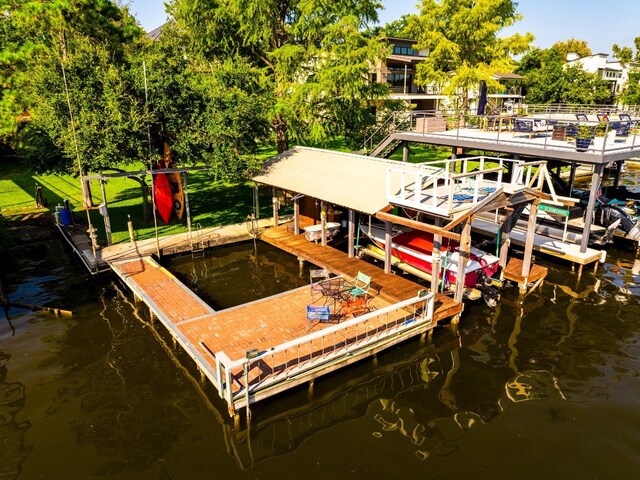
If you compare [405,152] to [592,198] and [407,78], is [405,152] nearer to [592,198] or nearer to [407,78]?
[592,198]

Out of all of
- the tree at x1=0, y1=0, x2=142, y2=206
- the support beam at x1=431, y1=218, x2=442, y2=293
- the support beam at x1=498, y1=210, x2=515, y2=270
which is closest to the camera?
the support beam at x1=431, y1=218, x2=442, y2=293

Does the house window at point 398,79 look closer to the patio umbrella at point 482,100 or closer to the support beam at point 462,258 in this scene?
the patio umbrella at point 482,100

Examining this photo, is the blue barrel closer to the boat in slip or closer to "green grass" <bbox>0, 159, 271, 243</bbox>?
"green grass" <bbox>0, 159, 271, 243</bbox>

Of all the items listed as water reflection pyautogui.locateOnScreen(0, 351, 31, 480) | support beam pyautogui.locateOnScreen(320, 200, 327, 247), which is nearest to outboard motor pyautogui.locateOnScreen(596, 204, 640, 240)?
support beam pyautogui.locateOnScreen(320, 200, 327, 247)

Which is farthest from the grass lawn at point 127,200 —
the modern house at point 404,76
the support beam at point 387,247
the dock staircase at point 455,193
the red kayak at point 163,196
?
the modern house at point 404,76

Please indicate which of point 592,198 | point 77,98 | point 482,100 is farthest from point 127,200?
point 592,198

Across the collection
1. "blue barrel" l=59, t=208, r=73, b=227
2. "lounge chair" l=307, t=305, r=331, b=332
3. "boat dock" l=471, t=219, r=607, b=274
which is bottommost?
"boat dock" l=471, t=219, r=607, b=274

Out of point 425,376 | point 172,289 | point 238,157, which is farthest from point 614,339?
point 238,157
